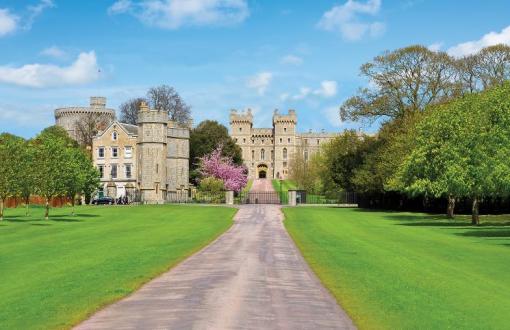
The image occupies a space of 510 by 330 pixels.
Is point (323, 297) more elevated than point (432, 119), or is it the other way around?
point (432, 119)

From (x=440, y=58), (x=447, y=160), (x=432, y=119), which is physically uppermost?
(x=440, y=58)

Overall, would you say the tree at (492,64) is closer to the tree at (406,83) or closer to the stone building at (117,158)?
the tree at (406,83)

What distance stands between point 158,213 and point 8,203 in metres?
33.0

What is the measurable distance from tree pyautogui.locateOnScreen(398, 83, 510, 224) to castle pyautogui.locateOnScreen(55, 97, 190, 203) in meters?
45.0

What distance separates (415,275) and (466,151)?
101ft

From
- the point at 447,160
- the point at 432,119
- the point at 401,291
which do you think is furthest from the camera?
the point at 432,119

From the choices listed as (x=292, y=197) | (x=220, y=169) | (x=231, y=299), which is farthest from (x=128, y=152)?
(x=231, y=299)

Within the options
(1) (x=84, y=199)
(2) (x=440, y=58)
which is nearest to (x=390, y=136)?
(2) (x=440, y=58)

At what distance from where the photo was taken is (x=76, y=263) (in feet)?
83.8

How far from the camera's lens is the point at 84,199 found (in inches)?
3925

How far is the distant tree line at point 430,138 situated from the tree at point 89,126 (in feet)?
174

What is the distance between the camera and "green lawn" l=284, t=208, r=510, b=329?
14.7 metres

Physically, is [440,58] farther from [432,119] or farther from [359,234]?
[359,234]

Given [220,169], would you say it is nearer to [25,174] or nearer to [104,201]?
[104,201]
